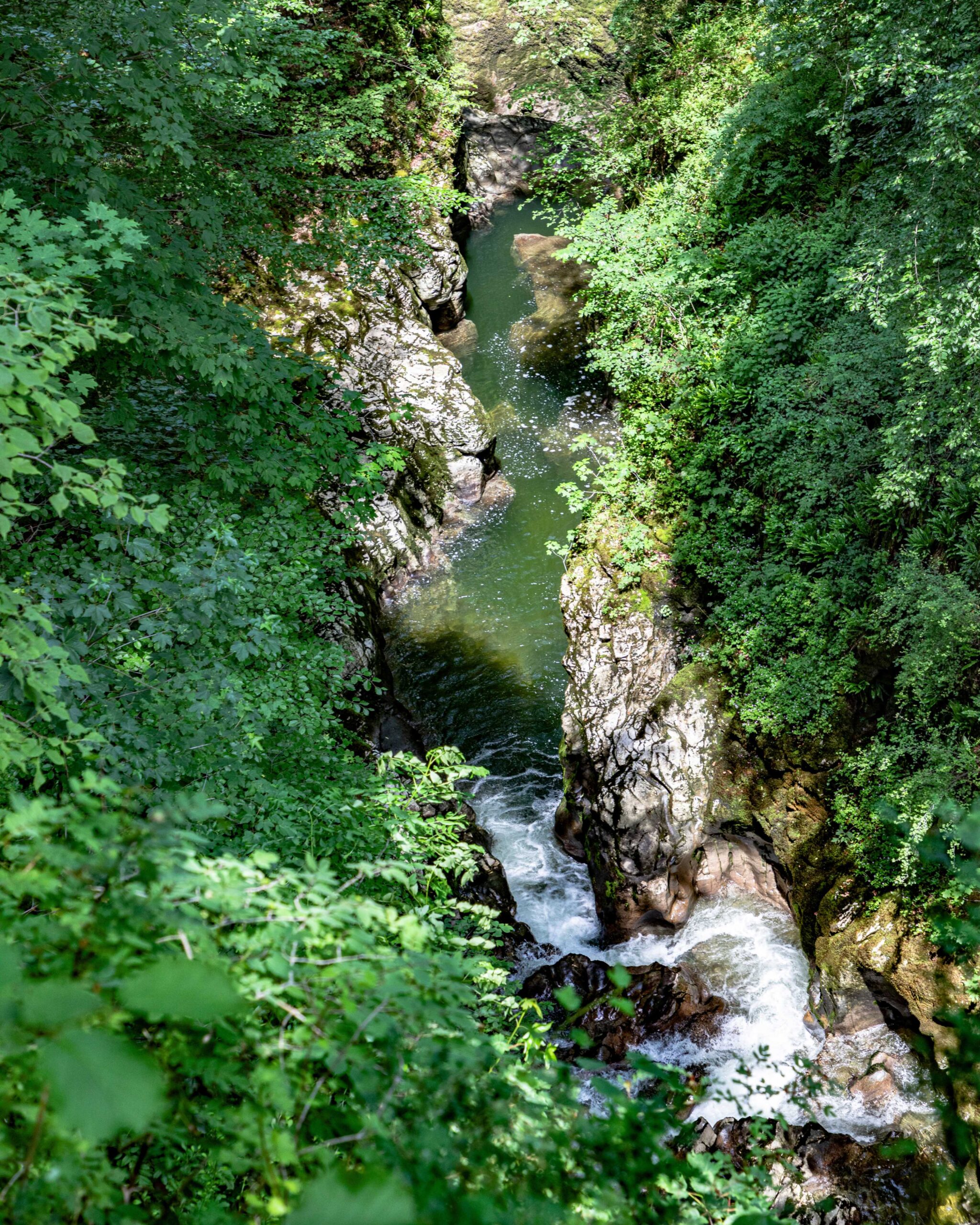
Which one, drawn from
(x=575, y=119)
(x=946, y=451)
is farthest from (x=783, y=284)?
(x=575, y=119)

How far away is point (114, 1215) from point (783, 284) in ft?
32.9

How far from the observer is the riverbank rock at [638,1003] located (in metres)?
7.09

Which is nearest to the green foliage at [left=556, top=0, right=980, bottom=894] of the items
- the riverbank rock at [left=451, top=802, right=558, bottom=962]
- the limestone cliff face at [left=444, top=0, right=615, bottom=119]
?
the riverbank rock at [left=451, top=802, right=558, bottom=962]

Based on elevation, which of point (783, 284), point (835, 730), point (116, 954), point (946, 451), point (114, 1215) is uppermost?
point (783, 284)

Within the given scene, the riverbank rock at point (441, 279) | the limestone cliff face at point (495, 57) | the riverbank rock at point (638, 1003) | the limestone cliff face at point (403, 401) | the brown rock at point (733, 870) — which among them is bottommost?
the riverbank rock at point (638, 1003)

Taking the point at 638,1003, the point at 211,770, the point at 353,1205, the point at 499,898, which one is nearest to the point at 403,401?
Answer: the point at 499,898

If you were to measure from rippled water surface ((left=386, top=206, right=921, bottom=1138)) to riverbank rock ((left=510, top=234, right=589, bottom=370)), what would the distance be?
39 cm

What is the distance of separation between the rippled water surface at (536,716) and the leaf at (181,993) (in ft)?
A: 9.04

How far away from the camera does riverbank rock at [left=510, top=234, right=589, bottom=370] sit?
52.5ft

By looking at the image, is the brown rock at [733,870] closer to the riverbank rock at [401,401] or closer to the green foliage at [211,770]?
the green foliage at [211,770]

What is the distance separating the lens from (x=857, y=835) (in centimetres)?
661

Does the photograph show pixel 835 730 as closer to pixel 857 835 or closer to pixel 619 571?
pixel 857 835

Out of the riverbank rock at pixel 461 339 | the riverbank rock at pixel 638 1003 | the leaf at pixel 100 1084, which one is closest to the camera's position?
the leaf at pixel 100 1084

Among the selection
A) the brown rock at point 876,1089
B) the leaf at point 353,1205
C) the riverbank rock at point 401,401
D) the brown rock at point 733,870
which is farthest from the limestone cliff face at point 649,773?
the leaf at point 353,1205
